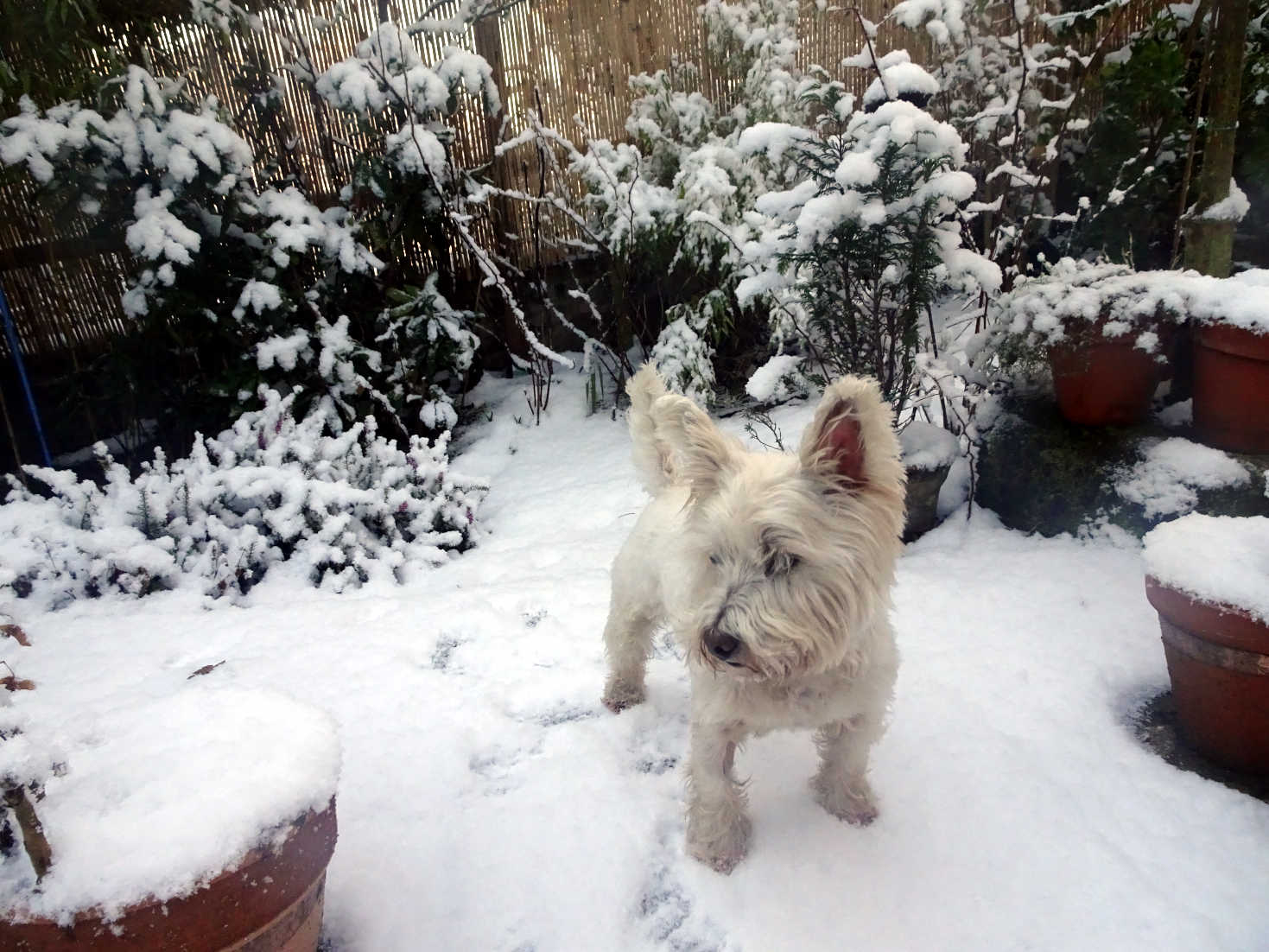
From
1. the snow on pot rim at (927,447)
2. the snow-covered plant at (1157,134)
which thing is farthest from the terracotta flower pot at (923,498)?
the snow-covered plant at (1157,134)

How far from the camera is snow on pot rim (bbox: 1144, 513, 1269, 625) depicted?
2020 mm

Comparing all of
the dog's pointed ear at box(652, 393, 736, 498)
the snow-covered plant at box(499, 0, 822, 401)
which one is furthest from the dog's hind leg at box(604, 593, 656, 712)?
the snow-covered plant at box(499, 0, 822, 401)

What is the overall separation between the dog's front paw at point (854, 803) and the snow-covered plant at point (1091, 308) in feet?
7.43

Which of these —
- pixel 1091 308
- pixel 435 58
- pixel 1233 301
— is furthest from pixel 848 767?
pixel 435 58

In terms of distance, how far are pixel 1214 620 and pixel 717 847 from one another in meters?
1.52

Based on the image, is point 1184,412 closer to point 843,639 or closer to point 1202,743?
point 1202,743

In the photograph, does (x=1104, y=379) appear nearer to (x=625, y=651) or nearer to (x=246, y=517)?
(x=625, y=651)

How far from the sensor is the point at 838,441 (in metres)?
1.84

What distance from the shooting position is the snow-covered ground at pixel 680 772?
1.95m

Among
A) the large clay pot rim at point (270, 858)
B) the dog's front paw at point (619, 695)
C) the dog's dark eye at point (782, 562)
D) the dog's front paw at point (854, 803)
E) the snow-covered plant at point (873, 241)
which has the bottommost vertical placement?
the dog's front paw at point (854, 803)

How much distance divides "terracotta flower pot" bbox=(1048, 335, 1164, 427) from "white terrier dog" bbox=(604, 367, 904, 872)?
2039 mm

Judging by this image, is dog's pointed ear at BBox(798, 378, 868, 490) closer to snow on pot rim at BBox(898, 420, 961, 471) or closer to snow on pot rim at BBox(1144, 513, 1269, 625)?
snow on pot rim at BBox(1144, 513, 1269, 625)

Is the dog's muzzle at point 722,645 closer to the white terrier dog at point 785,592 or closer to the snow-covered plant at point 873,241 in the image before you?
the white terrier dog at point 785,592

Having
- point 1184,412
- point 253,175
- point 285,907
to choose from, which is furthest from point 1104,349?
point 253,175
